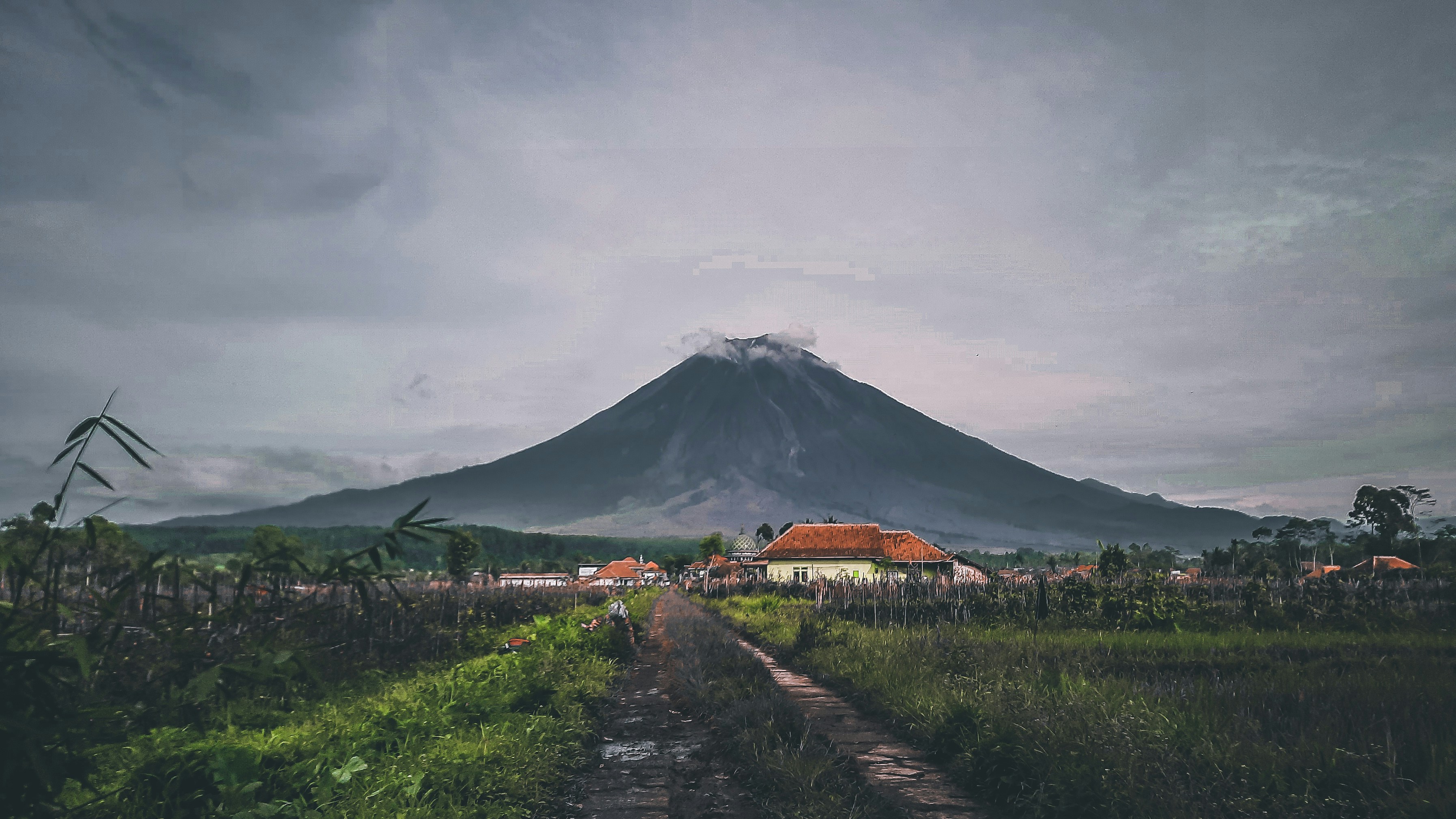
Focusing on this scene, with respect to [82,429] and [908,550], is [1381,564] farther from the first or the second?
[82,429]

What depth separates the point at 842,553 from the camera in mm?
56219

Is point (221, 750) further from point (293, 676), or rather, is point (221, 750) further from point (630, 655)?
point (630, 655)

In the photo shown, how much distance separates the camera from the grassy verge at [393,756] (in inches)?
176

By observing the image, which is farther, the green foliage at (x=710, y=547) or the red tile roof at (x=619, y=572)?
the green foliage at (x=710, y=547)

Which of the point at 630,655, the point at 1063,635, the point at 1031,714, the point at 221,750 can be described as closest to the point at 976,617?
the point at 1063,635

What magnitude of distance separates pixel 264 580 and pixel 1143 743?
19.9ft

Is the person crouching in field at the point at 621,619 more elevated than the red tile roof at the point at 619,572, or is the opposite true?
the person crouching in field at the point at 621,619

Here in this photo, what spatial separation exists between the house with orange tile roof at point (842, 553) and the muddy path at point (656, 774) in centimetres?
4128

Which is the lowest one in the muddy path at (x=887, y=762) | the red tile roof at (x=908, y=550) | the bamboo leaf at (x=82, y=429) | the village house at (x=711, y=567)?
the village house at (x=711, y=567)

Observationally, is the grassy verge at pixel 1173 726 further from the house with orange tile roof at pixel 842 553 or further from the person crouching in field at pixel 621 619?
the house with orange tile roof at pixel 842 553

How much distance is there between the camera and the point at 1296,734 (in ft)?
19.7

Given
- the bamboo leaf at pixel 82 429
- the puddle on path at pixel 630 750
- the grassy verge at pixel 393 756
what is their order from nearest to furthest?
the bamboo leaf at pixel 82 429 < the grassy verge at pixel 393 756 < the puddle on path at pixel 630 750

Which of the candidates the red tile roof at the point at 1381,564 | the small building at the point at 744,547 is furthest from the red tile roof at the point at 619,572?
the red tile roof at the point at 1381,564

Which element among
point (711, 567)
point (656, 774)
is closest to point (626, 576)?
point (711, 567)
